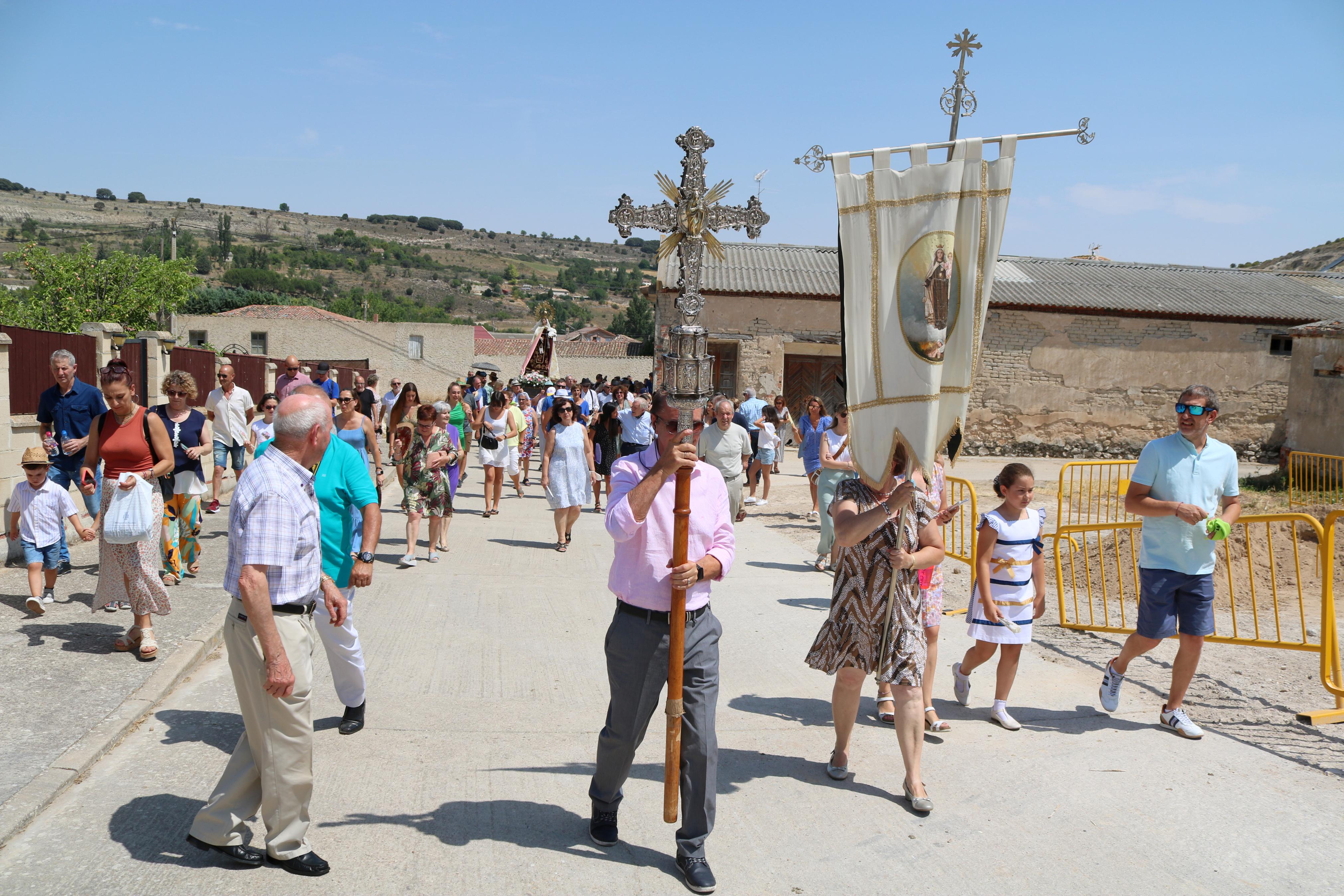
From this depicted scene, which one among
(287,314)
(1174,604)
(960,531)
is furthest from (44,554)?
(287,314)

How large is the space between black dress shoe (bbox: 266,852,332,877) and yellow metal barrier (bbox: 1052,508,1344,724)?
17.5ft

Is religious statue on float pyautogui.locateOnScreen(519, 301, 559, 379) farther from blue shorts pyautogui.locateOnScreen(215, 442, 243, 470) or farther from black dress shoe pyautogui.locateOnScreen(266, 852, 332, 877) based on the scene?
black dress shoe pyautogui.locateOnScreen(266, 852, 332, 877)

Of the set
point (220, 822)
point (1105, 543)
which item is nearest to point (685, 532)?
point (220, 822)

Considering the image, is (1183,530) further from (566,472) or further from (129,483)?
(566,472)

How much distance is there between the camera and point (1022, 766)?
192 inches

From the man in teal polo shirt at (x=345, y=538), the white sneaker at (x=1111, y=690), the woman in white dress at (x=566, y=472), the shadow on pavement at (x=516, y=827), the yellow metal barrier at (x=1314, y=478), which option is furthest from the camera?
the yellow metal barrier at (x=1314, y=478)

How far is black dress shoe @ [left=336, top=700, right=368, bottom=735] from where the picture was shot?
16.4 feet

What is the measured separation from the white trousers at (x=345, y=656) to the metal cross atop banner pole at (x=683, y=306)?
68.5 inches

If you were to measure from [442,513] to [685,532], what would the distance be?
668 centimetres

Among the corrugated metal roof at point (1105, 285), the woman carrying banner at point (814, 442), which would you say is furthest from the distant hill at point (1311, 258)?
the woman carrying banner at point (814, 442)

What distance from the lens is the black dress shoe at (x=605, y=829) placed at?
388cm

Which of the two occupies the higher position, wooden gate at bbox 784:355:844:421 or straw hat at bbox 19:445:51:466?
wooden gate at bbox 784:355:844:421

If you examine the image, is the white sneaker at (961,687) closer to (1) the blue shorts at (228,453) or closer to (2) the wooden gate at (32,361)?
(2) the wooden gate at (32,361)

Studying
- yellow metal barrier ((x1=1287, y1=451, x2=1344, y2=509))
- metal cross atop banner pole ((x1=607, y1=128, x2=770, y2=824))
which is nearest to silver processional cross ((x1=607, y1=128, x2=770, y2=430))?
metal cross atop banner pole ((x1=607, y1=128, x2=770, y2=824))
